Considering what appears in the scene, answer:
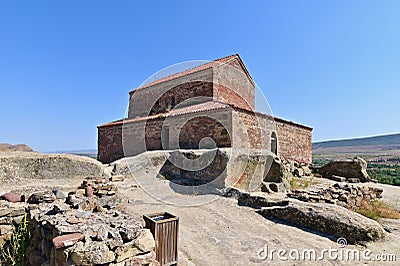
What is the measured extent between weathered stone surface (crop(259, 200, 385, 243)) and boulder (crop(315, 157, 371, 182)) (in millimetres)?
9553

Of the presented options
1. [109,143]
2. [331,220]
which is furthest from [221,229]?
[109,143]

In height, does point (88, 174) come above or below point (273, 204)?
above

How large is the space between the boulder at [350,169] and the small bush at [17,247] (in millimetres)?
14341

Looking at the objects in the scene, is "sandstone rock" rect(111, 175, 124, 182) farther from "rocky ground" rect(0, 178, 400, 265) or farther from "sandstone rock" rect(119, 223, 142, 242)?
"sandstone rock" rect(119, 223, 142, 242)

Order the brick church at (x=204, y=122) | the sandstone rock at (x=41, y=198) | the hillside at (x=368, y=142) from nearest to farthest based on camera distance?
the sandstone rock at (x=41, y=198) < the brick church at (x=204, y=122) < the hillside at (x=368, y=142)

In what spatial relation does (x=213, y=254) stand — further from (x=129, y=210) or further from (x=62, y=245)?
(x=129, y=210)

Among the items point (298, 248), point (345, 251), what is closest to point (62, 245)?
point (298, 248)

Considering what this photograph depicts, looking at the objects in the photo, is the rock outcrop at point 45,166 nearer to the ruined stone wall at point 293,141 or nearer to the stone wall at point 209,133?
the stone wall at point 209,133

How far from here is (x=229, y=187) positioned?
724 centimetres

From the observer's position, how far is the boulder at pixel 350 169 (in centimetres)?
1278

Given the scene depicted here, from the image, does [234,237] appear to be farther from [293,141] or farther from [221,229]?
[293,141]

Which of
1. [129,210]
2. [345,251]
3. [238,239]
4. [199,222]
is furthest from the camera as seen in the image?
[129,210]

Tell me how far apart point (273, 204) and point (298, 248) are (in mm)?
1934

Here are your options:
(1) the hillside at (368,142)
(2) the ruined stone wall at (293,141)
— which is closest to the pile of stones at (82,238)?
(2) the ruined stone wall at (293,141)
